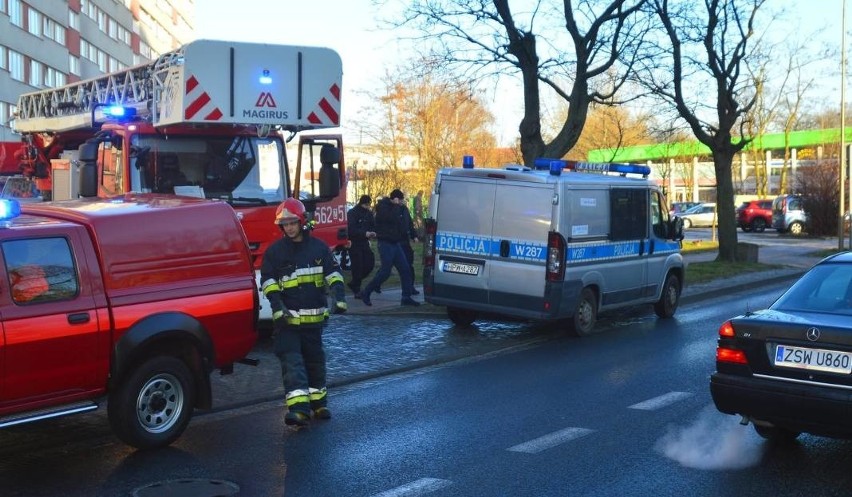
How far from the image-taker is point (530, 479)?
5969 mm

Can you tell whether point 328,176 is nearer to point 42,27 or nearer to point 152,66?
point 152,66

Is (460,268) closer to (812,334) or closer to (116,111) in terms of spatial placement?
(116,111)

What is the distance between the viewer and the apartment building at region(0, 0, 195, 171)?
162 ft

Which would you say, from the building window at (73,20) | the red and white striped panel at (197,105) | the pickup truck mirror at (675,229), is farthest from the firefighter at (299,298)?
the building window at (73,20)

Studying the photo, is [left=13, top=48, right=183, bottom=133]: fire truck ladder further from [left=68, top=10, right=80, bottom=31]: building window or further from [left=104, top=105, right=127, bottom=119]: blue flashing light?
[left=68, top=10, right=80, bottom=31]: building window

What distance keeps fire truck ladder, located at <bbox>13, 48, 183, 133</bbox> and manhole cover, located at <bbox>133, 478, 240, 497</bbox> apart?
5943 millimetres

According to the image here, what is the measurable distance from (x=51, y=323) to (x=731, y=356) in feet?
15.1

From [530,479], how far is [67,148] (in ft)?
36.2

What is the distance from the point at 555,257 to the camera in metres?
11.6

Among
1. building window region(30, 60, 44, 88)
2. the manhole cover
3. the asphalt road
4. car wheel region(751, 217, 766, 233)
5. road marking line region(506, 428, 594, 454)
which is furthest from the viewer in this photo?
building window region(30, 60, 44, 88)

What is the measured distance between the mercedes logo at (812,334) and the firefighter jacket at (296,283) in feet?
11.9

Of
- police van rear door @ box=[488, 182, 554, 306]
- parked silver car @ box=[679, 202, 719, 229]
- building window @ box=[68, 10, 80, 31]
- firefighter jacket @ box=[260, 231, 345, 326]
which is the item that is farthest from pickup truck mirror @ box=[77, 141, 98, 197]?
building window @ box=[68, 10, 80, 31]

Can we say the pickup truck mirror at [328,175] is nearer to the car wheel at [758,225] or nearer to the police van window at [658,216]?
the police van window at [658,216]

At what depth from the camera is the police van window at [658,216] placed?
13820 millimetres
